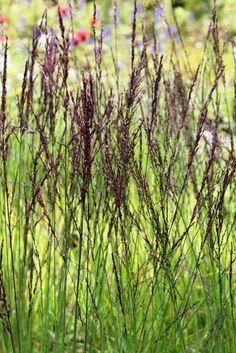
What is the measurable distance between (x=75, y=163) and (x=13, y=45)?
21.7 feet

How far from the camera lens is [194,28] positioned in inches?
349

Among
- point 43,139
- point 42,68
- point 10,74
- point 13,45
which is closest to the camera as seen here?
point 43,139

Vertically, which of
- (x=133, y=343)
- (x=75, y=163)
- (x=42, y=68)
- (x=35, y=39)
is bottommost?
(x=133, y=343)

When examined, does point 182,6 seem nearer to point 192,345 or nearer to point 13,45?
point 13,45

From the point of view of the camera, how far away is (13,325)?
2115 mm

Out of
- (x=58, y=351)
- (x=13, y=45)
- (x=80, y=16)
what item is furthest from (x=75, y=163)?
(x=80, y=16)

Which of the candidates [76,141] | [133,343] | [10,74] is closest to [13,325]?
[133,343]

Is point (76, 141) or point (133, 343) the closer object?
point (76, 141)

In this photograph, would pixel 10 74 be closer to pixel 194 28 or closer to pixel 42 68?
pixel 194 28

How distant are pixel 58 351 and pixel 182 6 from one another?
740 centimetres

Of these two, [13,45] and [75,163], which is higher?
[13,45]

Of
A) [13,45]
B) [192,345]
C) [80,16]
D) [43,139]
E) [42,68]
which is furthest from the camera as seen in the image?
[80,16]

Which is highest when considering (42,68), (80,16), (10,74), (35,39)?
(80,16)

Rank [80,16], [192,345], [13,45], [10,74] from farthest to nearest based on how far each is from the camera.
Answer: [80,16] → [13,45] → [10,74] → [192,345]
